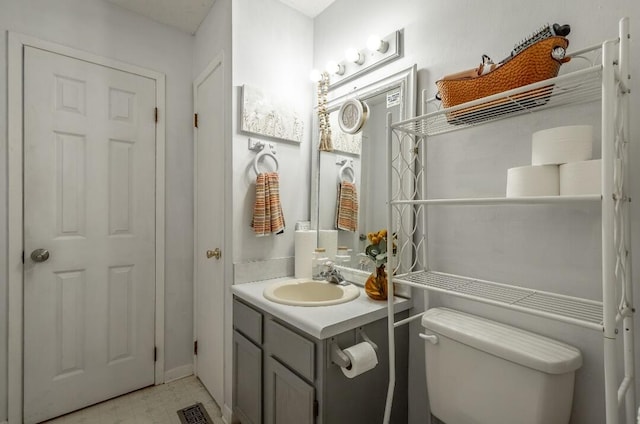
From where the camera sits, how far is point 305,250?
1.74 m

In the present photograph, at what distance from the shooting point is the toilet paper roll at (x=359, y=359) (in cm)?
105

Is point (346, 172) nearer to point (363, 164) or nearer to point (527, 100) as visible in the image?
point (363, 164)

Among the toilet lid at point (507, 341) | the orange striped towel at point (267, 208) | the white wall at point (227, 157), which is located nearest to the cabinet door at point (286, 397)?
the white wall at point (227, 157)

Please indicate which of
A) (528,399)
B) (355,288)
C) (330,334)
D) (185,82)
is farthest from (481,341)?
(185,82)

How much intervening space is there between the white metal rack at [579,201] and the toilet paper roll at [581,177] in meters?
0.05

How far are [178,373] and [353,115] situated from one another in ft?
6.73

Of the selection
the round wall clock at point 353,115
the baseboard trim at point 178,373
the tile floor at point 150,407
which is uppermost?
the round wall clock at point 353,115

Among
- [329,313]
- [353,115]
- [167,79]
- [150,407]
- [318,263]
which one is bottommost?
[150,407]

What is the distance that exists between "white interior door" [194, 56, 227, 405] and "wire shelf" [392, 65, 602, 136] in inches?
44.9

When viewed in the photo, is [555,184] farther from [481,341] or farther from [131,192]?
[131,192]

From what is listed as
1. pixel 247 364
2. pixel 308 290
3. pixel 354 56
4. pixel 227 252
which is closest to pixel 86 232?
pixel 227 252

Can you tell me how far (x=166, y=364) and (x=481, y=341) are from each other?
6.59ft

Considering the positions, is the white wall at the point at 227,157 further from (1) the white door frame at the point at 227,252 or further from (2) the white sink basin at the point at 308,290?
(2) the white sink basin at the point at 308,290

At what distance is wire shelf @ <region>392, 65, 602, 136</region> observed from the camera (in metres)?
0.81
